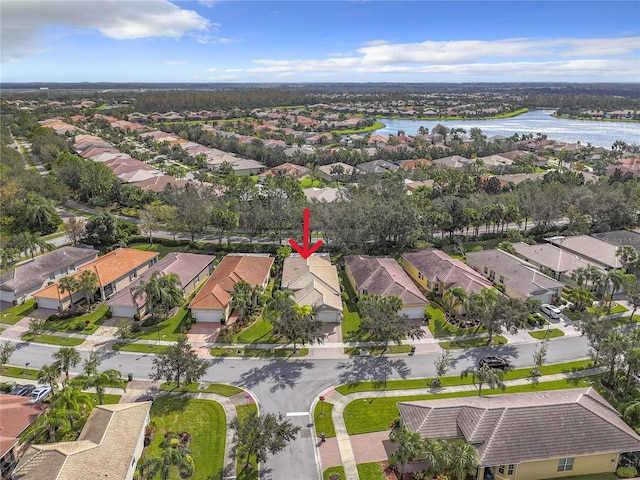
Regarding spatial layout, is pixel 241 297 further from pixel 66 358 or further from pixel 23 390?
pixel 23 390

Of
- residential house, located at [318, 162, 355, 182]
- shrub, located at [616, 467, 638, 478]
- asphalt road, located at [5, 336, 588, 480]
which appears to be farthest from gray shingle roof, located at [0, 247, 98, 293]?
residential house, located at [318, 162, 355, 182]

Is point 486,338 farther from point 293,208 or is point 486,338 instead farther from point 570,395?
point 293,208

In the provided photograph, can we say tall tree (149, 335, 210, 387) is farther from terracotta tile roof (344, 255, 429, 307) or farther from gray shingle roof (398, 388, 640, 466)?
terracotta tile roof (344, 255, 429, 307)

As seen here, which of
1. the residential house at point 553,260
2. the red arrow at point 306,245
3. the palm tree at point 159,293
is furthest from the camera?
the red arrow at point 306,245

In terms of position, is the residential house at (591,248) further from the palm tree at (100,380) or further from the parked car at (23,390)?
the parked car at (23,390)

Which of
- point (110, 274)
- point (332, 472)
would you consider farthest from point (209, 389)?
point (110, 274)

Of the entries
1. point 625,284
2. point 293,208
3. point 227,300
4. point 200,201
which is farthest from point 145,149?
point 625,284

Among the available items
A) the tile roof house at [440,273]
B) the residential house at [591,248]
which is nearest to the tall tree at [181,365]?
the tile roof house at [440,273]
